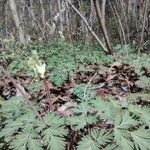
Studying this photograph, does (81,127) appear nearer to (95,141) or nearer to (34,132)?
(95,141)

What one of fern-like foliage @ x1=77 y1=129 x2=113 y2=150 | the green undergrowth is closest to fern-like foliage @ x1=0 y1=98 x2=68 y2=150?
the green undergrowth

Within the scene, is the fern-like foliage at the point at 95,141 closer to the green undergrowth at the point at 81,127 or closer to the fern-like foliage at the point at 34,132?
the green undergrowth at the point at 81,127

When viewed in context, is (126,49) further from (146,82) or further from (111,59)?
(146,82)

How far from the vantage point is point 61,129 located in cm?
205

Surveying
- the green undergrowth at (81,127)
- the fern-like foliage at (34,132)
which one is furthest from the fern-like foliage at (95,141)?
the fern-like foliage at (34,132)

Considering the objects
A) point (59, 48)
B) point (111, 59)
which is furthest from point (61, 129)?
point (59, 48)

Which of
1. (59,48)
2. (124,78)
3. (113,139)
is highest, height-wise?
(113,139)

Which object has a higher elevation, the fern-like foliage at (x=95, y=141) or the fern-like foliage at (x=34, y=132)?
the fern-like foliage at (x=34, y=132)

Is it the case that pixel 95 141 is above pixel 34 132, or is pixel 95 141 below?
below

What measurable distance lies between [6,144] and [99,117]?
0.59 metres

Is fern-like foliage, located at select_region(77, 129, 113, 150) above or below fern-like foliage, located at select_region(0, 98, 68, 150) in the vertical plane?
below

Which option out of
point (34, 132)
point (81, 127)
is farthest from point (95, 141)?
point (34, 132)

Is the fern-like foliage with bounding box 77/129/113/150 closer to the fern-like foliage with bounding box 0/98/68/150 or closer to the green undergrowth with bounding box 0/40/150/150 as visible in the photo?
the green undergrowth with bounding box 0/40/150/150

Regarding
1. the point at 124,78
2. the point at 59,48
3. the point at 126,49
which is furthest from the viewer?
the point at 59,48
